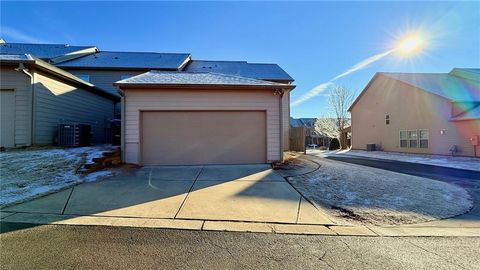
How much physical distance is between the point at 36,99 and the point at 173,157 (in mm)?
5820

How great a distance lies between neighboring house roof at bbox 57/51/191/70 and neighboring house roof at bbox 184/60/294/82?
1.13m

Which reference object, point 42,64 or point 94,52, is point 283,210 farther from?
point 94,52

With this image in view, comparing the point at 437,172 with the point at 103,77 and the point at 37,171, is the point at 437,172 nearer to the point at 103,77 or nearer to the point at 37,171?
the point at 37,171

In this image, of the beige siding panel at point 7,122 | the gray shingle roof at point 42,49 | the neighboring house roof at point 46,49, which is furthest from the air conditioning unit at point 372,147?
the gray shingle roof at point 42,49

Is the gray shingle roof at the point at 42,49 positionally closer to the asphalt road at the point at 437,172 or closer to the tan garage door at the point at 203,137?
the tan garage door at the point at 203,137

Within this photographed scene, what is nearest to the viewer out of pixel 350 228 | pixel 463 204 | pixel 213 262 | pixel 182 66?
pixel 213 262

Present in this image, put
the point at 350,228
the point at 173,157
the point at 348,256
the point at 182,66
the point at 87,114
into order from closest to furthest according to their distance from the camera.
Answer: the point at 348,256 → the point at 350,228 → the point at 173,157 → the point at 87,114 → the point at 182,66

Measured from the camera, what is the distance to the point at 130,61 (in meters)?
18.3

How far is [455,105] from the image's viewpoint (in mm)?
16172

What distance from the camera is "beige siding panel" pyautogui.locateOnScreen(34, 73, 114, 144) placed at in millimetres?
9625

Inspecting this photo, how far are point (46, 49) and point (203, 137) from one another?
18.3 m

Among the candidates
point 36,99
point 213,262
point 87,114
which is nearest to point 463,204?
point 213,262

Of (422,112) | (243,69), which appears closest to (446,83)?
(422,112)

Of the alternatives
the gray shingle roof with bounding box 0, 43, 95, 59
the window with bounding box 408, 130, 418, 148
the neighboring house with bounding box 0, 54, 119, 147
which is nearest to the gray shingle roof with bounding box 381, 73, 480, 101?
the window with bounding box 408, 130, 418, 148
